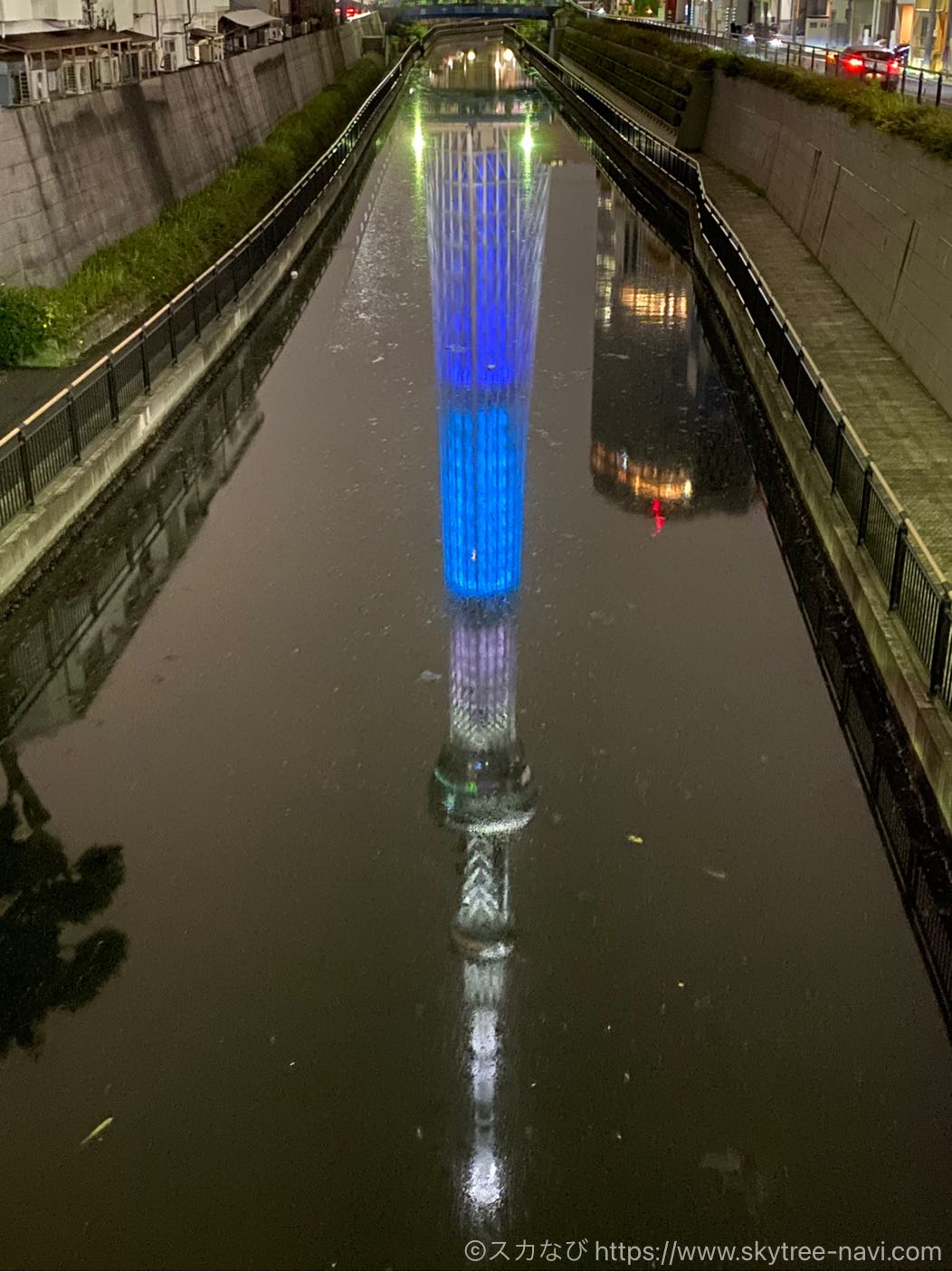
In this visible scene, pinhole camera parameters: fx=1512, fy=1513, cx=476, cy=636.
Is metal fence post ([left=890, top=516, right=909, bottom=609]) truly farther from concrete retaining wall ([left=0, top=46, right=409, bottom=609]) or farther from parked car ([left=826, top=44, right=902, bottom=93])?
parked car ([left=826, top=44, right=902, bottom=93])

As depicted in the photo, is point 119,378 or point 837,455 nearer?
point 837,455

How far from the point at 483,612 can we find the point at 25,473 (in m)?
4.59

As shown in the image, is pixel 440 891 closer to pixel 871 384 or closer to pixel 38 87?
pixel 871 384

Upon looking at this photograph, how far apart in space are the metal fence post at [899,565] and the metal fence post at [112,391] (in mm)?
9435

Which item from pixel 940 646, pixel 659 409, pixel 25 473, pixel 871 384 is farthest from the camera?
pixel 659 409

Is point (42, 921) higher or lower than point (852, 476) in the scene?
lower

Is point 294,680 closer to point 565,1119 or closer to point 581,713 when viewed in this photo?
point 581,713

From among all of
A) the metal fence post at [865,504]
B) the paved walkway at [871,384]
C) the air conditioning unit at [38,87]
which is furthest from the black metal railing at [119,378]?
the paved walkway at [871,384]

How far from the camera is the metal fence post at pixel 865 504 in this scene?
43.1 ft

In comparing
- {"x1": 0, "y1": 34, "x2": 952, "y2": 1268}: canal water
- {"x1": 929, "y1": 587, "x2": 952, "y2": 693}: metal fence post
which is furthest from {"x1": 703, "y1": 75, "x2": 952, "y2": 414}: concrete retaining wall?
{"x1": 929, "y1": 587, "x2": 952, "y2": 693}: metal fence post

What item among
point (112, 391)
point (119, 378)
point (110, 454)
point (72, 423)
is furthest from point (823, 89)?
point (72, 423)

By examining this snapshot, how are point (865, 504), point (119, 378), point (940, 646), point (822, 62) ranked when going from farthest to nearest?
point (822, 62) → point (119, 378) → point (865, 504) → point (940, 646)

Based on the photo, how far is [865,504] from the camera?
13352 mm

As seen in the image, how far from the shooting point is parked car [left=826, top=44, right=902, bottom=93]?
107ft
